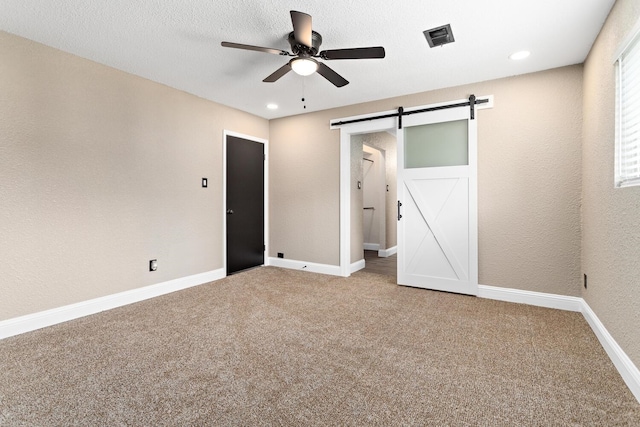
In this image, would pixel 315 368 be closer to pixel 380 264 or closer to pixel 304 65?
pixel 304 65

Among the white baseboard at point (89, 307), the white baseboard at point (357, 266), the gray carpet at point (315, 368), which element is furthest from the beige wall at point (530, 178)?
the white baseboard at point (89, 307)

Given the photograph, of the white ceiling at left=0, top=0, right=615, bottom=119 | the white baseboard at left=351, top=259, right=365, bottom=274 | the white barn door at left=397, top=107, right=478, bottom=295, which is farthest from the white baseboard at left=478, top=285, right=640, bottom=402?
the white ceiling at left=0, top=0, right=615, bottom=119

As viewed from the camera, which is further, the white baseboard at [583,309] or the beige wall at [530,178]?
the beige wall at [530,178]

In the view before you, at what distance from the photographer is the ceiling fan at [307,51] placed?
2076 mm

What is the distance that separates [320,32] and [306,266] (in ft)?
11.1

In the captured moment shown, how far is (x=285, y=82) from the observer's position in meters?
3.57

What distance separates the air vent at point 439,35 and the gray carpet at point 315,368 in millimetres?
2549

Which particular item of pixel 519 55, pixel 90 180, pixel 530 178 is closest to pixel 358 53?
pixel 519 55

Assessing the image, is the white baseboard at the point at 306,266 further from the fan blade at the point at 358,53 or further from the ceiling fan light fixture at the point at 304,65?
the fan blade at the point at 358,53

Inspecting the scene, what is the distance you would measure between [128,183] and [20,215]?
3.13 ft

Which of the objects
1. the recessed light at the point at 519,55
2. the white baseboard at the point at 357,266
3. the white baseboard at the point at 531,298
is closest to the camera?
the recessed light at the point at 519,55

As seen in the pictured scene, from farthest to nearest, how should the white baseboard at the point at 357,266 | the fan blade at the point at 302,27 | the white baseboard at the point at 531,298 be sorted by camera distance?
the white baseboard at the point at 357,266 → the white baseboard at the point at 531,298 → the fan blade at the point at 302,27

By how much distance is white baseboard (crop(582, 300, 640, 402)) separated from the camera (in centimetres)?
172

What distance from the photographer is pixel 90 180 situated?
304 cm
